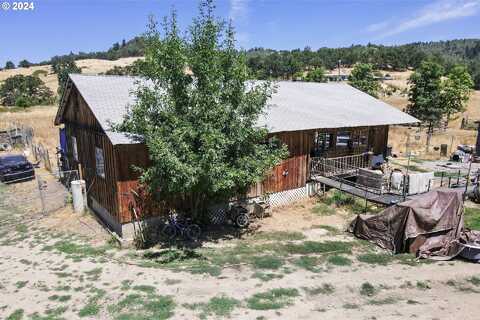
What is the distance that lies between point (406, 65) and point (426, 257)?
393 feet

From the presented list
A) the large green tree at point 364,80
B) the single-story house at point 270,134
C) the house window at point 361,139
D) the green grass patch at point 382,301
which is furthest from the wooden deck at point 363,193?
the large green tree at point 364,80

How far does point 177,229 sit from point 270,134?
5880mm

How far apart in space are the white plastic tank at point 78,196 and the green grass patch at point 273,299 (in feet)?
35.4

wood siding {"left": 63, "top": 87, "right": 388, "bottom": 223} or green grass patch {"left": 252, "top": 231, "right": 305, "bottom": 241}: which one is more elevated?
wood siding {"left": 63, "top": 87, "right": 388, "bottom": 223}

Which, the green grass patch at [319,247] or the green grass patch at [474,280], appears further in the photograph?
the green grass patch at [319,247]

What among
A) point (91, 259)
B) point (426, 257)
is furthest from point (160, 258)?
point (426, 257)

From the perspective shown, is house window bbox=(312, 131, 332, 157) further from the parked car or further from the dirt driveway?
the parked car

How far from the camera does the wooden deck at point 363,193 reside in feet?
49.3

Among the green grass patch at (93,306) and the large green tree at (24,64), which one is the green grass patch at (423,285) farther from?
the large green tree at (24,64)

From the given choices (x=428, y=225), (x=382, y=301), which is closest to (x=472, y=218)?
(x=428, y=225)

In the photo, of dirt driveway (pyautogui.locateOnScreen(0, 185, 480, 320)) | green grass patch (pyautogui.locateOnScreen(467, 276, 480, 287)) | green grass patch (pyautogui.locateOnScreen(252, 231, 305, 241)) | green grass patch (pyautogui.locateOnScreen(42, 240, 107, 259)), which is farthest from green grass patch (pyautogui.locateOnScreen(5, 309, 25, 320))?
green grass patch (pyautogui.locateOnScreen(467, 276, 480, 287))

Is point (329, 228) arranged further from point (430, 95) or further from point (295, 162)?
point (430, 95)

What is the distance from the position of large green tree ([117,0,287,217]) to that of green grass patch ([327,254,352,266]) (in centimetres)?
370

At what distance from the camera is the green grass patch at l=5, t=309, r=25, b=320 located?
8.14 metres
